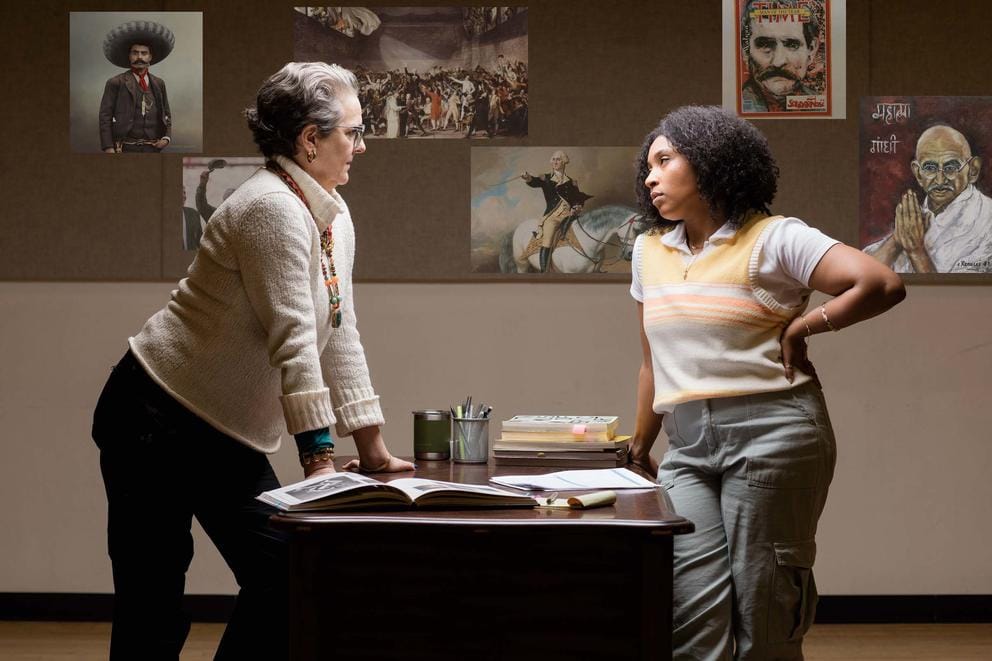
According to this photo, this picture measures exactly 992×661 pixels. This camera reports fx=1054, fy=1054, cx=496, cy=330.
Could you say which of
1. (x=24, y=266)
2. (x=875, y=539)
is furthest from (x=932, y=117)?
(x=24, y=266)

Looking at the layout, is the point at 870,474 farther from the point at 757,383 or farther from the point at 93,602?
the point at 93,602

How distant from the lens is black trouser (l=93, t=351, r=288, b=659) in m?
1.98

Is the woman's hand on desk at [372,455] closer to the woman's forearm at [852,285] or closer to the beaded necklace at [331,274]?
the beaded necklace at [331,274]

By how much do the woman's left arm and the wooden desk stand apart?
25.3 inches

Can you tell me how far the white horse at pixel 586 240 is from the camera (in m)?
3.84

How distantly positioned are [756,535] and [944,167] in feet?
7.43

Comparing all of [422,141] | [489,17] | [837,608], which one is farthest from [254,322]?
[837,608]

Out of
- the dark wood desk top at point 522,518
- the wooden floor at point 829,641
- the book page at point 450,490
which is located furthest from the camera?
the wooden floor at point 829,641

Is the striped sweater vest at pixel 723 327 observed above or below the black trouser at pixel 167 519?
above

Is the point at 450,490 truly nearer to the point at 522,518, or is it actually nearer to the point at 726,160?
the point at 522,518

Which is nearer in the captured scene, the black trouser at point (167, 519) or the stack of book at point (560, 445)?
the black trouser at point (167, 519)

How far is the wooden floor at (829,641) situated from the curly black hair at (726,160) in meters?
1.84

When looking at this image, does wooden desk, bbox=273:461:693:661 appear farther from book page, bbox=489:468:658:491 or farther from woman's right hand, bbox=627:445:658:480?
woman's right hand, bbox=627:445:658:480

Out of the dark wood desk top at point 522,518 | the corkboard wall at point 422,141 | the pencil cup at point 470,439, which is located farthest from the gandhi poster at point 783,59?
the dark wood desk top at point 522,518
